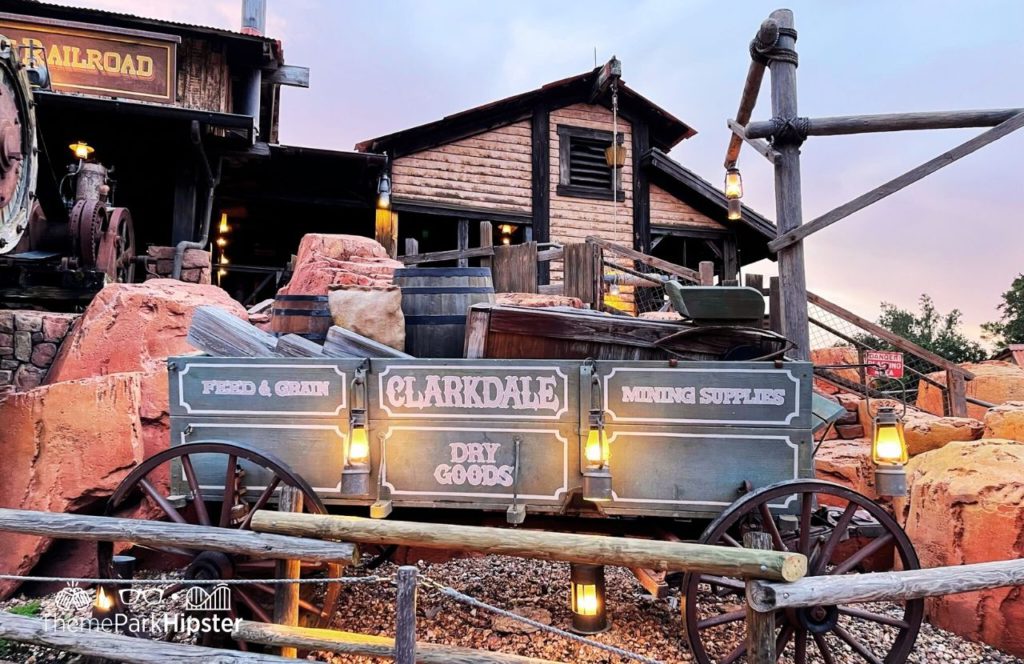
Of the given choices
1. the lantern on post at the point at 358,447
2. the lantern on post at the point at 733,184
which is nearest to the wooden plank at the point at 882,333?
the lantern on post at the point at 733,184

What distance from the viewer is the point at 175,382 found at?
145 inches

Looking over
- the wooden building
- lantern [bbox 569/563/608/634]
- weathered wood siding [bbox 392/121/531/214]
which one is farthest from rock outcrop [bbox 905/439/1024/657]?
weathered wood siding [bbox 392/121/531/214]

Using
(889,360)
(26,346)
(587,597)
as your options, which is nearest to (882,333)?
(889,360)

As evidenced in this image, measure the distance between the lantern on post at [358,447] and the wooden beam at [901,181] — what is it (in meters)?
3.88

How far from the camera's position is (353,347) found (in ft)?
12.3

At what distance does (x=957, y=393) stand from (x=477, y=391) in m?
6.79

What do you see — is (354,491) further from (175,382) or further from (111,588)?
(111,588)

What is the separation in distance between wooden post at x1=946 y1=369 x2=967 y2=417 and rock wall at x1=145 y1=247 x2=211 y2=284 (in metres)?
10.6

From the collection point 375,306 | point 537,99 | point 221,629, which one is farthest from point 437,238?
point 221,629

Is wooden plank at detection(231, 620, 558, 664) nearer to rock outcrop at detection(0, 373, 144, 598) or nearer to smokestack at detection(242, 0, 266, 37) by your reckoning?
rock outcrop at detection(0, 373, 144, 598)

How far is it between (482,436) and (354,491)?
2.82 ft

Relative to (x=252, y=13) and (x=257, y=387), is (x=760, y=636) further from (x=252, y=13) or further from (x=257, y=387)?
(x=252, y=13)

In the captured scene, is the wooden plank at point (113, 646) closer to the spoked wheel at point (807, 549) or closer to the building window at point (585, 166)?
the spoked wheel at point (807, 549)

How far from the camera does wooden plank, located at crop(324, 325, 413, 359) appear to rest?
12.3 ft
